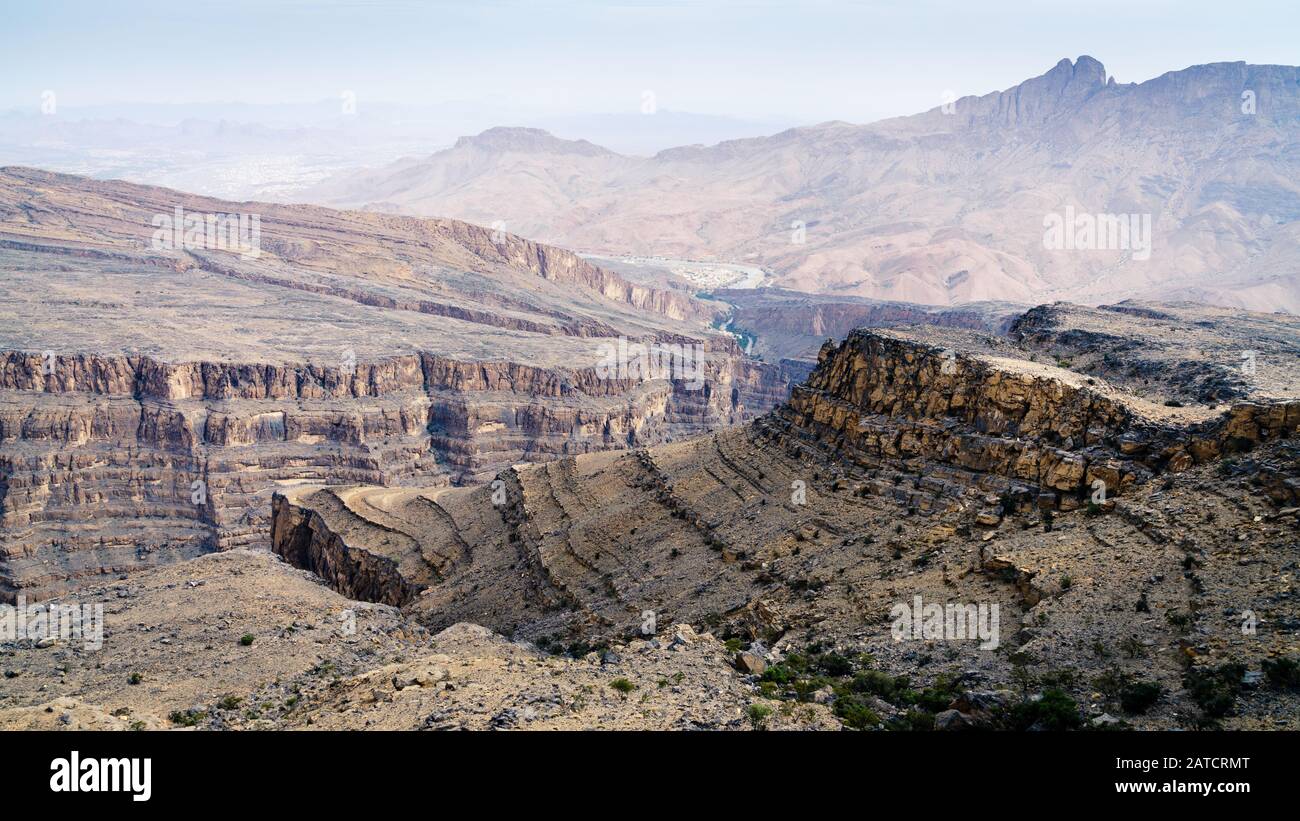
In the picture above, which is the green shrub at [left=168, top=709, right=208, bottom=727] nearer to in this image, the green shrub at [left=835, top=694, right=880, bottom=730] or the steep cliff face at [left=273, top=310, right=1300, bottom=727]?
the steep cliff face at [left=273, top=310, right=1300, bottom=727]

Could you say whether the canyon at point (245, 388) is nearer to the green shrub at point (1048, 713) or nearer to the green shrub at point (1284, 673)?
the green shrub at point (1048, 713)

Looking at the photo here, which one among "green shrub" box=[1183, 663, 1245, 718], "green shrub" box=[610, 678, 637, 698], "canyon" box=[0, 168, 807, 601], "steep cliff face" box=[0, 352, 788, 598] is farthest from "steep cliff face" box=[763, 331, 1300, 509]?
"steep cliff face" box=[0, 352, 788, 598]

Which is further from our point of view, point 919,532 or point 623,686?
point 919,532

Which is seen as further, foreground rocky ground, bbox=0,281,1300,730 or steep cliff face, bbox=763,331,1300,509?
steep cliff face, bbox=763,331,1300,509

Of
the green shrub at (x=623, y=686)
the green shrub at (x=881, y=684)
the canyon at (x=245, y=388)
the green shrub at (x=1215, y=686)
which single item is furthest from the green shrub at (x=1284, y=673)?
the canyon at (x=245, y=388)

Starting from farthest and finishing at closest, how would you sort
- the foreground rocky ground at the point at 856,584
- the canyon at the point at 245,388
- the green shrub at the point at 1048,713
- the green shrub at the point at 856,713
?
the canyon at the point at 245,388
the foreground rocky ground at the point at 856,584
the green shrub at the point at 856,713
the green shrub at the point at 1048,713

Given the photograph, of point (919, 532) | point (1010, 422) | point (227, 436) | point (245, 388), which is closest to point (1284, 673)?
point (919, 532)

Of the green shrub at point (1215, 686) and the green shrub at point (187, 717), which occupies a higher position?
the green shrub at point (1215, 686)

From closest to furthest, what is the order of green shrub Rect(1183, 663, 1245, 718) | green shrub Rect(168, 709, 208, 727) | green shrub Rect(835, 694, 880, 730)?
green shrub Rect(1183, 663, 1245, 718), green shrub Rect(835, 694, 880, 730), green shrub Rect(168, 709, 208, 727)

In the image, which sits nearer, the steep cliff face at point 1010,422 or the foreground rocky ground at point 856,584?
the foreground rocky ground at point 856,584

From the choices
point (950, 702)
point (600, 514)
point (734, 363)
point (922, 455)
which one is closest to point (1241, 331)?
point (922, 455)

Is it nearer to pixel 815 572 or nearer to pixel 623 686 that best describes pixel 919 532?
pixel 815 572
